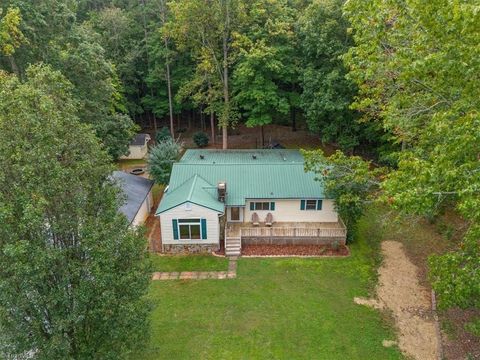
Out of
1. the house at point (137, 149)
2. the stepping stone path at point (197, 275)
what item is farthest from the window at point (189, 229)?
the house at point (137, 149)

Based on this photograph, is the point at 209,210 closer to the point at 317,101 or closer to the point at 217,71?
the point at 317,101

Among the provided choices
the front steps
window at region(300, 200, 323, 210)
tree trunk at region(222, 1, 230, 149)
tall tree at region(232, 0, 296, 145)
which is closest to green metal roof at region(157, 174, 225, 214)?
the front steps

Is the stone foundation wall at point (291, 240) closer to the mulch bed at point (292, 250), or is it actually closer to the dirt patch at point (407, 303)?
the mulch bed at point (292, 250)

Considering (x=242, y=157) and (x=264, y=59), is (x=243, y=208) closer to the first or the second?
(x=242, y=157)

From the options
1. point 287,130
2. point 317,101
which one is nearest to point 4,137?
point 317,101

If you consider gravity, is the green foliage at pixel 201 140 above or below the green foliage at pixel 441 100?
below

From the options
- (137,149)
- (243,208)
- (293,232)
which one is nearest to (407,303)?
(293,232)
